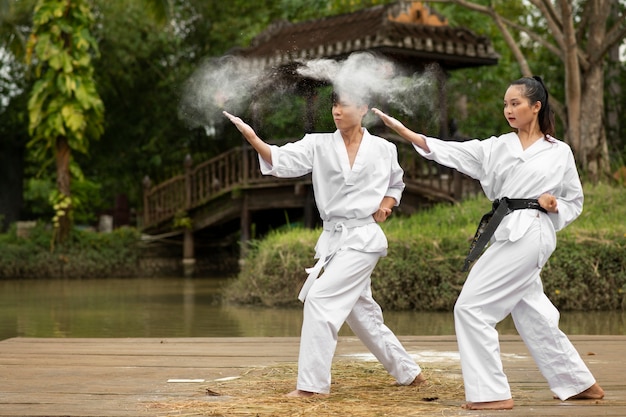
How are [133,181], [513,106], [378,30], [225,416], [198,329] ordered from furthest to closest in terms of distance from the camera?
[133,181]
[378,30]
[198,329]
[513,106]
[225,416]

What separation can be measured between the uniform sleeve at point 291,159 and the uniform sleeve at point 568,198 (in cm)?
124

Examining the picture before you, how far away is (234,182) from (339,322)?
1513 centimetres

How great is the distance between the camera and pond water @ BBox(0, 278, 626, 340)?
10.5 meters

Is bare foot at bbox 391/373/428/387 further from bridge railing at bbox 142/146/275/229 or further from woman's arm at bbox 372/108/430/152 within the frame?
bridge railing at bbox 142/146/275/229

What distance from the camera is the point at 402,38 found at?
1572 cm

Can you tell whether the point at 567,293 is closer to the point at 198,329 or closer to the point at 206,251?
the point at 198,329

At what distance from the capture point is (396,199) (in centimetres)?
553

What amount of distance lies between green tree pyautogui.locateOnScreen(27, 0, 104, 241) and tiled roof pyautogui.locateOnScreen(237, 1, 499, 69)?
13.7 feet

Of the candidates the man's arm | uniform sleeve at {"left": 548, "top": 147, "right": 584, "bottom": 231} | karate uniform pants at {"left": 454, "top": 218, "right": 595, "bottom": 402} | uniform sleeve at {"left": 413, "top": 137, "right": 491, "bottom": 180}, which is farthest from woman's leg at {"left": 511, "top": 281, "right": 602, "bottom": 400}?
the man's arm

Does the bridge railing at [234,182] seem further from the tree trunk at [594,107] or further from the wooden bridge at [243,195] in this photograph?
the tree trunk at [594,107]

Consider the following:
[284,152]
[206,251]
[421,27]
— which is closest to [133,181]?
[206,251]

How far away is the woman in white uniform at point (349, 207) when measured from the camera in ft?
17.2

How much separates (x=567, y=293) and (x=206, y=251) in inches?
509

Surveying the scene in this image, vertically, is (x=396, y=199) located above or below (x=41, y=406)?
above
